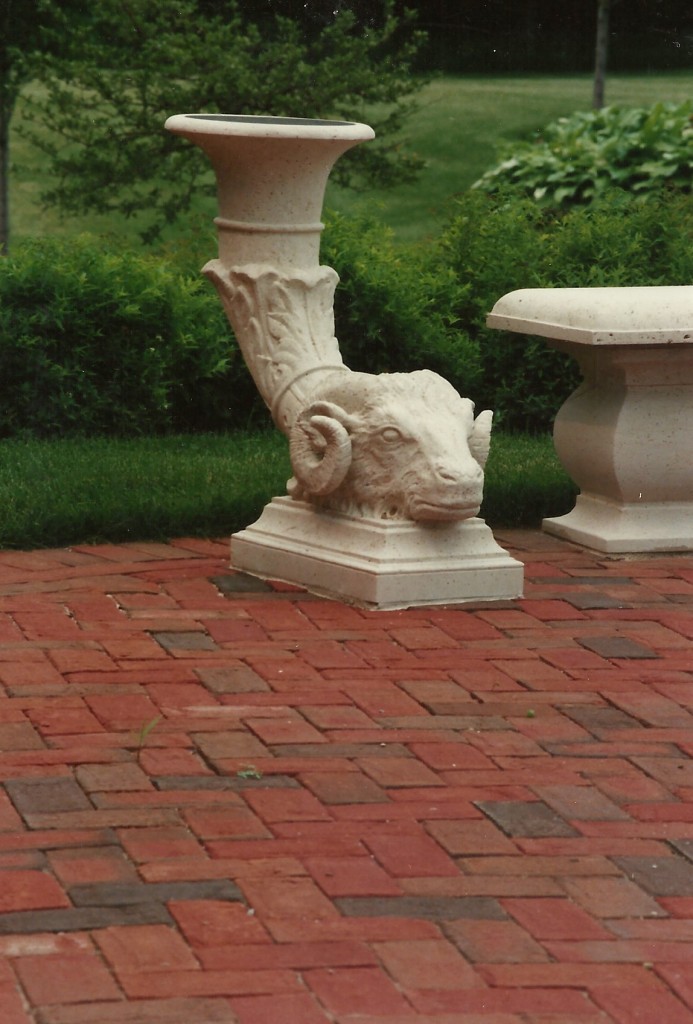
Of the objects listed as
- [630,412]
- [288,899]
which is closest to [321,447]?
[630,412]

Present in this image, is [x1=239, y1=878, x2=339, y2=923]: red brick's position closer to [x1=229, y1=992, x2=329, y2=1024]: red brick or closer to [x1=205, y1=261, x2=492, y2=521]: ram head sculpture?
[x1=229, y1=992, x2=329, y2=1024]: red brick

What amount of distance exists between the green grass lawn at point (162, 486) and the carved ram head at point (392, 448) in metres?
0.85

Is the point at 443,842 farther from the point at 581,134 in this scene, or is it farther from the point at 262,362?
the point at 581,134

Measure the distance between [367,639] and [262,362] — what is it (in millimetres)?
1389

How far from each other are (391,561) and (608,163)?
7495 mm

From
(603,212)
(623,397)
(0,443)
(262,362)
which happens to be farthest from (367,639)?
(603,212)

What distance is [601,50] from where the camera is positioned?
1700cm

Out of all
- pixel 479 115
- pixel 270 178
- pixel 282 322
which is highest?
pixel 479 115

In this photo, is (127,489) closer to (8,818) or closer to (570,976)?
(8,818)

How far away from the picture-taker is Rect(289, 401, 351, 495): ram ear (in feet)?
19.3

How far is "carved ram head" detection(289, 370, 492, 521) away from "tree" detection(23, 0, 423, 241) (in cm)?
679

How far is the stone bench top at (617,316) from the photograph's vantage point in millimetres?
6418

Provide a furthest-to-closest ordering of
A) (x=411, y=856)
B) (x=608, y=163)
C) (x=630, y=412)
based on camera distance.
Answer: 1. (x=608, y=163)
2. (x=630, y=412)
3. (x=411, y=856)

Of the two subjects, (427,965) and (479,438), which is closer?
(427,965)
